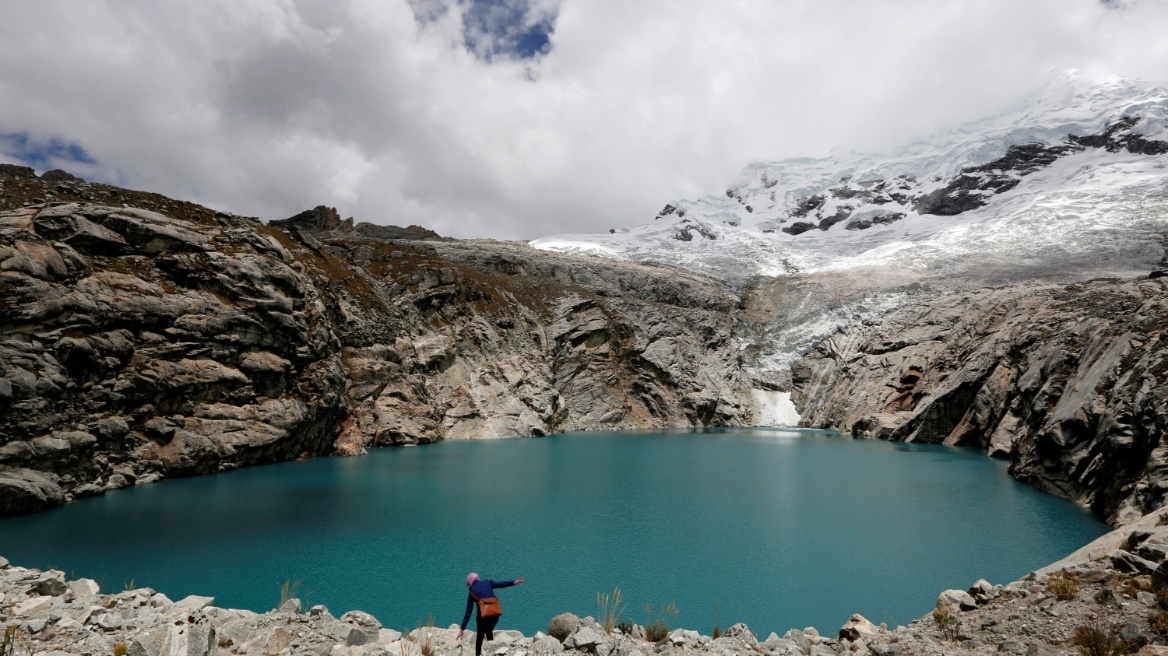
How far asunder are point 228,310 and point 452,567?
3187 centimetres

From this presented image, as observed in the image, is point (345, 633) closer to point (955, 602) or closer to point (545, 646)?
point (545, 646)

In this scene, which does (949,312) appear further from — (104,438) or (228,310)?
(104,438)

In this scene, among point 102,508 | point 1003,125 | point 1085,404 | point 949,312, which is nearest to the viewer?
point 102,508

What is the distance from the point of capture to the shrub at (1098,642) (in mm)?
7355

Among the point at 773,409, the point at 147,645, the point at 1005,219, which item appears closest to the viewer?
the point at 147,645

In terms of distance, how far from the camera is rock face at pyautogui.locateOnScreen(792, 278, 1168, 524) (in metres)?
24.9

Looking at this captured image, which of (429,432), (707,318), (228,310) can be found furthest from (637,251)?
(228,310)

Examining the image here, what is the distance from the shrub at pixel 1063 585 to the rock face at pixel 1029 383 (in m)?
16.7

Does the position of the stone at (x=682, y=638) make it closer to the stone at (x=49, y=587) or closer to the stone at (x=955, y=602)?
the stone at (x=955, y=602)

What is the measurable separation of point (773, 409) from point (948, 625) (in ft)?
294

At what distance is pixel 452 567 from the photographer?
1847 cm

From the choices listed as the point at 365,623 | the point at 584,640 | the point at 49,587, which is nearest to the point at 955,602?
the point at 584,640

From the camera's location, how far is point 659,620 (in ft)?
36.3

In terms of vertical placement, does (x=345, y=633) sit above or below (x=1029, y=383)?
below
